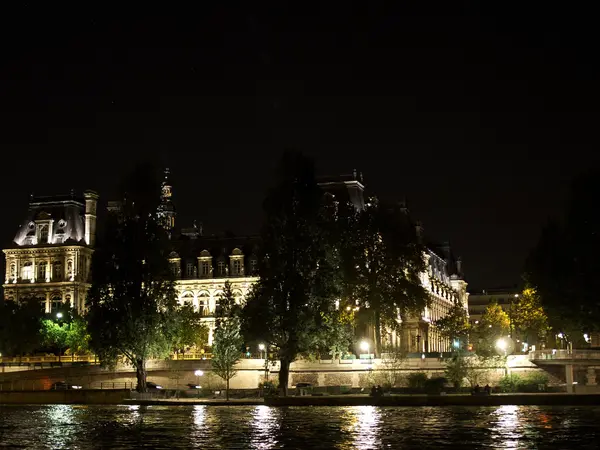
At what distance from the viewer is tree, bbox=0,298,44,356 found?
11701 cm

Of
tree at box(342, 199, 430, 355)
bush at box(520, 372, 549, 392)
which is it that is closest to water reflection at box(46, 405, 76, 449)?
bush at box(520, 372, 549, 392)

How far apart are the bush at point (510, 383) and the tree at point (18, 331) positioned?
191 ft

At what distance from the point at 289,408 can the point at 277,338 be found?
376 inches

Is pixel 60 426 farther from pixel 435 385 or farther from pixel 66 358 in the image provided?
pixel 66 358

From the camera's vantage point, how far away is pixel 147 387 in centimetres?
9012

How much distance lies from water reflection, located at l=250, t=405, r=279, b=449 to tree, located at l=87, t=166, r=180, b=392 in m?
15.3

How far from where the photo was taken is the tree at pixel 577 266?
272 feet

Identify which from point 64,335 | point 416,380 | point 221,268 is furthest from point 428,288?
point 416,380

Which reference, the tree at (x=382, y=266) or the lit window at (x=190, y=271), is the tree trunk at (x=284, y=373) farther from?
the lit window at (x=190, y=271)

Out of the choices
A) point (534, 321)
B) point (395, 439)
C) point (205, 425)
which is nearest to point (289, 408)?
point (205, 425)

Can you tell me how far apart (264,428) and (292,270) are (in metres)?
29.5

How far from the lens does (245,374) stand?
97.1 metres

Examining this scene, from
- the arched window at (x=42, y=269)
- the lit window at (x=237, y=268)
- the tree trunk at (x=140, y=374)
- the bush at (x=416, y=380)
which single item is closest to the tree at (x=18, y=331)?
the arched window at (x=42, y=269)

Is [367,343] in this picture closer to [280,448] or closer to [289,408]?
[289,408]
